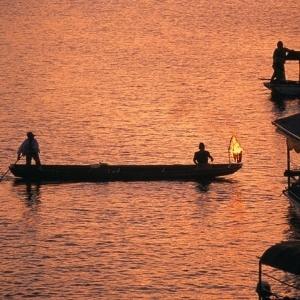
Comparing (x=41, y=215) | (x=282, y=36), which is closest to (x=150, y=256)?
(x=41, y=215)

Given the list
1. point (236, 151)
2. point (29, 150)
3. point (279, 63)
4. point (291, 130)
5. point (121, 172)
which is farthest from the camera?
point (279, 63)

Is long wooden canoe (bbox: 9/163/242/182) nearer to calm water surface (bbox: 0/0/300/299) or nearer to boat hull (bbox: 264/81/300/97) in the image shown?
calm water surface (bbox: 0/0/300/299)

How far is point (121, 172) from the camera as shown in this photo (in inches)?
2709

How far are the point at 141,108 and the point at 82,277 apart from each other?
35.2 m

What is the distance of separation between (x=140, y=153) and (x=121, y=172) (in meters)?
7.19

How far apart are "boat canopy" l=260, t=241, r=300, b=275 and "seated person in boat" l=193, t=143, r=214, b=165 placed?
1969cm

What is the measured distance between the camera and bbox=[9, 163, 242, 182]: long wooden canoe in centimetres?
6819

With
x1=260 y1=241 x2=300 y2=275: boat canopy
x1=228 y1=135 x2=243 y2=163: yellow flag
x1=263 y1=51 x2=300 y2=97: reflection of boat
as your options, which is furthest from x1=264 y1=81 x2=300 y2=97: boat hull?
x1=260 y1=241 x2=300 y2=275: boat canopy

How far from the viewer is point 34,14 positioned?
152000mm

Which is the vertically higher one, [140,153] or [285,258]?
[140,153]

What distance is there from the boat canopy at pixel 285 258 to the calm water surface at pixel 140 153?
518 centimetres

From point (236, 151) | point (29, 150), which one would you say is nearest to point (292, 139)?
point (236, 151)

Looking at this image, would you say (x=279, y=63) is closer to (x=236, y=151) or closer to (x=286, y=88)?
(x=286, y=88)

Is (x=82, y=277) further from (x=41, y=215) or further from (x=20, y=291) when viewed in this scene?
(x=41, y=215)
